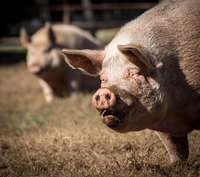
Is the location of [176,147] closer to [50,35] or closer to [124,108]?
[124,108]

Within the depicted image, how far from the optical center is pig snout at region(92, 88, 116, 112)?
2.48 metres

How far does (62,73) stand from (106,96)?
5001 mm

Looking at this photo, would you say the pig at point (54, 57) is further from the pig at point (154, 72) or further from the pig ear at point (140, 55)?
the pig ear at point (140, 55)

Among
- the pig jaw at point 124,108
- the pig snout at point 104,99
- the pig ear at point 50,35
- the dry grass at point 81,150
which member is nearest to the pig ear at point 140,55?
the pig jaw at point 124,108

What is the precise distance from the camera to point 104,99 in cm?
251

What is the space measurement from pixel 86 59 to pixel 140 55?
83 centimetres

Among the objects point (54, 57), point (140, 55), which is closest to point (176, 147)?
point (140, 55)

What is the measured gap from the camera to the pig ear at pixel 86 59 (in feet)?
9.91

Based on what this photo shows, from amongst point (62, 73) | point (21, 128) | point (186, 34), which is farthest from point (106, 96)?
point (62, 73)

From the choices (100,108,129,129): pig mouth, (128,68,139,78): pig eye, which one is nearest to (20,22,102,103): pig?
(128,68,139,78): pig eye

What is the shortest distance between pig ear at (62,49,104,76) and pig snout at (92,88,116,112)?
0.55 meters

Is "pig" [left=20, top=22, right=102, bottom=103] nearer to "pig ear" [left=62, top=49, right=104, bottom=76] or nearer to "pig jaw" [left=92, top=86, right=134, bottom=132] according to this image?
"pig ear" [left=62, top=49, right=104, bottom=76]

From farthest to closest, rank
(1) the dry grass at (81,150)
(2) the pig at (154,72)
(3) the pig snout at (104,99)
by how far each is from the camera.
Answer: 1. (1) the dry grass at (81,150)
2. (2) the pig at (154,72)
3. (3) the pig snout at (104,99)

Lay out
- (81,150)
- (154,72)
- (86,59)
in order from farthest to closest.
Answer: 1. (81,150)
2. (86,59)
3. (154,72)
